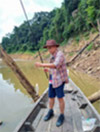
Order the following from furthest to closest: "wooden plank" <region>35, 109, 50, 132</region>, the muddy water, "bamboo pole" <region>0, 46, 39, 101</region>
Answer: the muddy water
"bamboo pole" <region>0, 46, 39, 101</region>
"wooden plank" <region>35, 109, 50, 132</region>

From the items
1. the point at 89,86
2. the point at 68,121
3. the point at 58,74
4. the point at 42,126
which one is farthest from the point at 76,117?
the point at 89,86

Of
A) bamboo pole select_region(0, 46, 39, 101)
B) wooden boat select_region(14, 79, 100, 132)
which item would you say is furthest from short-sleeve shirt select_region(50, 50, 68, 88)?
bamboo pole select_region(0, 46, 39, 101)

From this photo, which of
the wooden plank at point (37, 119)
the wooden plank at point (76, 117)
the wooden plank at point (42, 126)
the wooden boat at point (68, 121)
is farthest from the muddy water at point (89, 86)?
the wooden plank at point (42, 126)

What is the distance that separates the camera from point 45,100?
437 centimetres

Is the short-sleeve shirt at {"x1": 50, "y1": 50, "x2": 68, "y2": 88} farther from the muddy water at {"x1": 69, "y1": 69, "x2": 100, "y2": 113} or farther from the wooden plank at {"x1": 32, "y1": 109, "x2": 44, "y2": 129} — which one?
the muddy water at {"x1": 69, "y1": 69, "x2": 100, "y2": 113}

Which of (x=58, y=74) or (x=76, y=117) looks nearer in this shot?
(x=58, y=74)

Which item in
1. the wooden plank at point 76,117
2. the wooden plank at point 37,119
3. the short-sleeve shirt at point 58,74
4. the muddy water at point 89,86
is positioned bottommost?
the muddy water at point 89,86

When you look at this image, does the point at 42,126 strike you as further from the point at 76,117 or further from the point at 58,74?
the point at 58,74

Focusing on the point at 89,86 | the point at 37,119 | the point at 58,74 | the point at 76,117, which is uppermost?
the point at 58,74

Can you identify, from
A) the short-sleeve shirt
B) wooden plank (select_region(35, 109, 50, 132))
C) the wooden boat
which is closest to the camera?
the wooden boat

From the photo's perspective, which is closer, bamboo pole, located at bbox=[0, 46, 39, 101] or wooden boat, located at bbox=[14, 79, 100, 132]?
wooden boat, located at bbox=[14, 79, 100, 132]

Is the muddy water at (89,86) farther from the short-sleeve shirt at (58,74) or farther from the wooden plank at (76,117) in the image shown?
the short-sleeve shirt at (58,74)

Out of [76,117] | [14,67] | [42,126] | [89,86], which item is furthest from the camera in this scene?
[89,86]

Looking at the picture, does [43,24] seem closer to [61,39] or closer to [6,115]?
[61,39]
